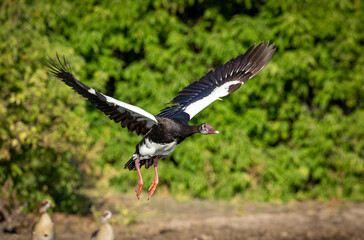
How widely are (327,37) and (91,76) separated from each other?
4.22 metres

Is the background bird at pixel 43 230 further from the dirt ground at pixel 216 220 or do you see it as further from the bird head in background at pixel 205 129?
the bird head in background at pixel 205 129

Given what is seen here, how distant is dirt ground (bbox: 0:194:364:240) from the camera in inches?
249

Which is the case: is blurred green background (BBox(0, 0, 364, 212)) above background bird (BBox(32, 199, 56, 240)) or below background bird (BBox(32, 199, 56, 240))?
above

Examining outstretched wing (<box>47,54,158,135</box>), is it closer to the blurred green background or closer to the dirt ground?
the dirt ground

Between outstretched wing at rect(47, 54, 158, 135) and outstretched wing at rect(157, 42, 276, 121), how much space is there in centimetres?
48

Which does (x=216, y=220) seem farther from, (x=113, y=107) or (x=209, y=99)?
(x=113, y=107)

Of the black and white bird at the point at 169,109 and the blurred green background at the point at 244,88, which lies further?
the blurred green background at the point at 244,88

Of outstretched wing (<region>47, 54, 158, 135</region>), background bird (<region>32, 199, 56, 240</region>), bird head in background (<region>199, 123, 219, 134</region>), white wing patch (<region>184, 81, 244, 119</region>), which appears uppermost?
white wing patch (<region>184, 81, 244, 119</region>)

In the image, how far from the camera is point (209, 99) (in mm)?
5418

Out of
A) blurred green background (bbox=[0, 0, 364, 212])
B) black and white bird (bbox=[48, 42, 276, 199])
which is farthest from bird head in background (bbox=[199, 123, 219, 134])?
blurred green background (bbox=[0, 0, 364, 212])

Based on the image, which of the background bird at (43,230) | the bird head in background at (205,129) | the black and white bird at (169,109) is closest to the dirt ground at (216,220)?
the background bird at (43,230)

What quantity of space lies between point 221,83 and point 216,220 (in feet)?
7.67

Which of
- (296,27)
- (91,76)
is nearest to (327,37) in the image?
(296,27)

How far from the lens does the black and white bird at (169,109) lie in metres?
4.37
